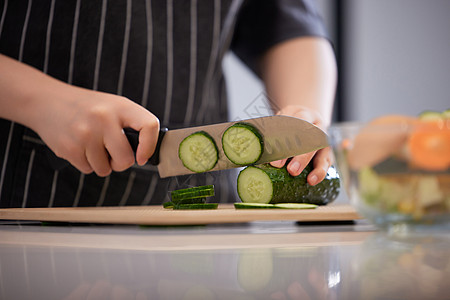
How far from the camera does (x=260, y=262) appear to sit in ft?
2.28

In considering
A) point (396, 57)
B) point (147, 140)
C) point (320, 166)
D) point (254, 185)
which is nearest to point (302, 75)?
point (320, 166)

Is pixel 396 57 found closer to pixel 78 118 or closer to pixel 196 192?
pixel 196 192

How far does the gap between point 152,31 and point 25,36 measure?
1.53 feet

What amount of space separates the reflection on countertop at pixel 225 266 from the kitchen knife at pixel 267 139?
0.40 meters

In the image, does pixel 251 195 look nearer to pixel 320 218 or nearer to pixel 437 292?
pixel 320 218

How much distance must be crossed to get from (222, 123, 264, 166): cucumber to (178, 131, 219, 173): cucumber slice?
0.14 ft

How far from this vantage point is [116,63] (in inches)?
73.7

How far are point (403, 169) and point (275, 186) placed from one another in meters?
0.77

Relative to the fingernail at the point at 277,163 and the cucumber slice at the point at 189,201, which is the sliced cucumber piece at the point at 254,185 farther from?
the cucumber slice at the point at 189,201

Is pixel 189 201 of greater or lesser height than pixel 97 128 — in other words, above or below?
below

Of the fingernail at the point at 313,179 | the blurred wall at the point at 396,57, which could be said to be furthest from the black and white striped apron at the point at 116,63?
the blurred wall at the point at 396,57

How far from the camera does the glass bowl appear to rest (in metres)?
0.68

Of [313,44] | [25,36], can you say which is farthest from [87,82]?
[313,44]

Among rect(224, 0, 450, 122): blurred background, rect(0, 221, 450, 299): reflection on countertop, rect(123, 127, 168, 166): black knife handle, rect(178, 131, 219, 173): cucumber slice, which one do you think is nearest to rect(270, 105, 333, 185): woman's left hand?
rect(178, 131, 219, 173): cucumber slice
